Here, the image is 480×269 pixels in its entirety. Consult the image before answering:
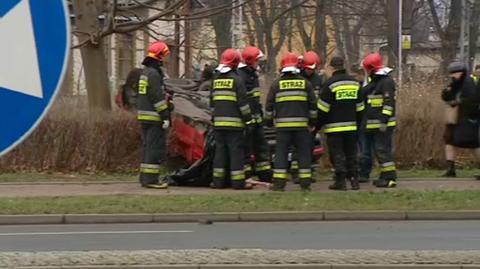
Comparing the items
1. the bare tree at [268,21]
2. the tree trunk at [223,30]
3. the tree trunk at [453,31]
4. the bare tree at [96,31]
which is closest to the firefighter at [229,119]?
the bare tree at [96,31]

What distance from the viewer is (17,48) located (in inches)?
120

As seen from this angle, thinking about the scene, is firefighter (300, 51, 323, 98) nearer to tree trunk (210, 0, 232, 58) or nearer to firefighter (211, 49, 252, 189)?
firefighter (211, 49, 252, 189)

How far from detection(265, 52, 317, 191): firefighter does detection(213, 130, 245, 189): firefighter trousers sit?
2.31ft

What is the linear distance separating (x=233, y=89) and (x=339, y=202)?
9.03ft

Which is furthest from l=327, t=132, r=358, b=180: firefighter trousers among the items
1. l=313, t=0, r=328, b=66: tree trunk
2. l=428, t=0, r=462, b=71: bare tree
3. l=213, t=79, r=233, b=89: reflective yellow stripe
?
l=428, t=0, r=462, b=71: bare tree

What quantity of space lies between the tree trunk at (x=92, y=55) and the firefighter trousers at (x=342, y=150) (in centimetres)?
738

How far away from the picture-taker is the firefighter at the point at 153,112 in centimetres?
1412

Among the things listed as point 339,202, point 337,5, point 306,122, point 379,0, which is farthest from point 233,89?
point 379,0

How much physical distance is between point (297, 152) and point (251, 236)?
3641 millimetres

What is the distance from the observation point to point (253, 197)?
1305cm

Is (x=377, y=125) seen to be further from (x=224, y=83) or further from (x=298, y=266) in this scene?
(x=298, y=266)

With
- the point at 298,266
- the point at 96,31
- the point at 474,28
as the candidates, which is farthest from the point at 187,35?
the point at 474,28

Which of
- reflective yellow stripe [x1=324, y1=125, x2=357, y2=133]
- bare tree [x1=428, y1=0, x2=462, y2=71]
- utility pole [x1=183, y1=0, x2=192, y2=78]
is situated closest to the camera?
reflective yellow stripe [x1=324, y1=125, x2=357, y2=133]

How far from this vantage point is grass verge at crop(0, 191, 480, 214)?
40.1 feet
